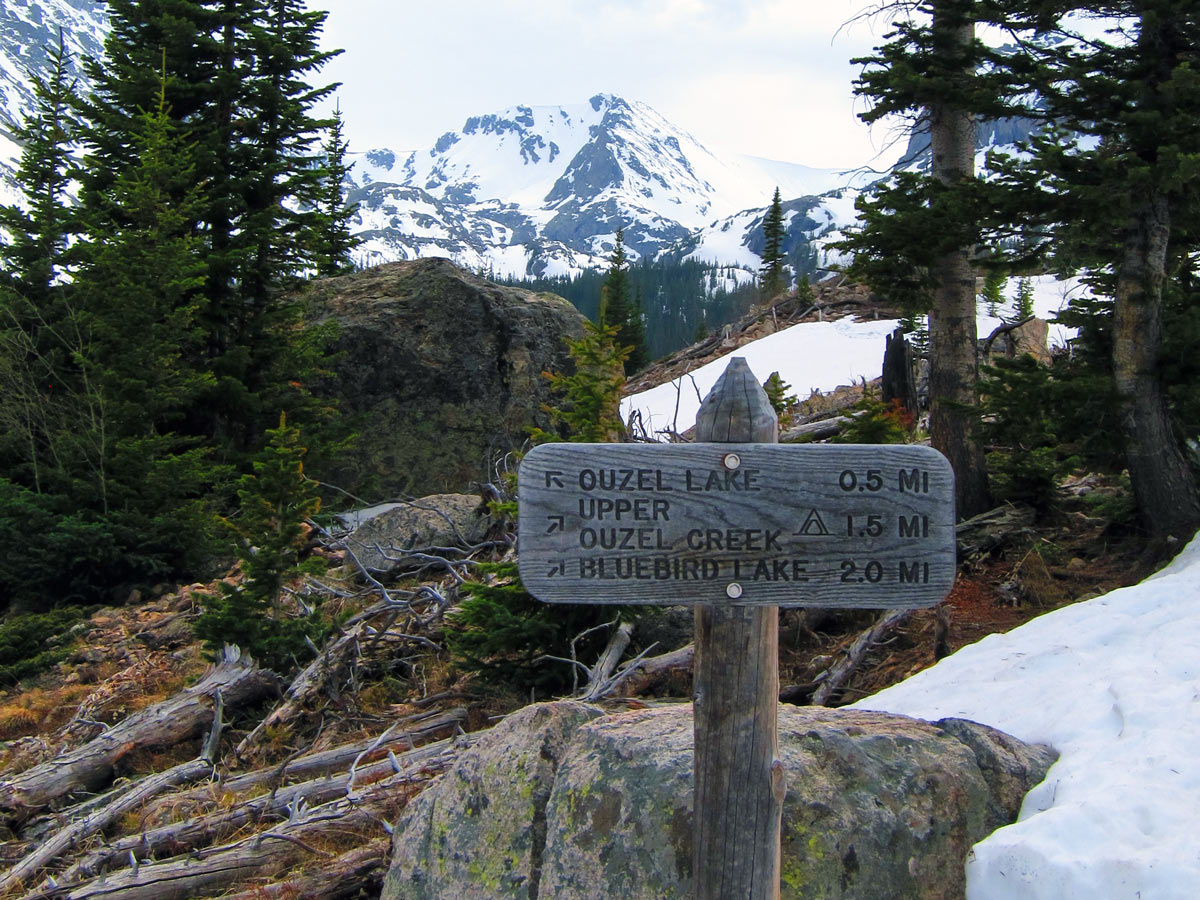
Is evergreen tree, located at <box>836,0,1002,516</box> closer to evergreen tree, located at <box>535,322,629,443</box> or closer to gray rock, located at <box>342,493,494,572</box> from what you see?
evergreen tree, located at <box>535,322,629,443</box>

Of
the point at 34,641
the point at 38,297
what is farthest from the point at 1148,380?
the point at 38,297

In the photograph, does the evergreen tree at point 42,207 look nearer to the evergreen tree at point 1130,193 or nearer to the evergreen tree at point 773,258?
the evergreen tree at point 1130,193

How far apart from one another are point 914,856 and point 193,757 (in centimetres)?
518

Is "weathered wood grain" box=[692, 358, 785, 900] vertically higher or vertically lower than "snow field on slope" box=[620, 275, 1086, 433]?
lower

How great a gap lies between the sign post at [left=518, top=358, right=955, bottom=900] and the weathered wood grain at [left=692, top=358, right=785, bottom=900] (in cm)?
3

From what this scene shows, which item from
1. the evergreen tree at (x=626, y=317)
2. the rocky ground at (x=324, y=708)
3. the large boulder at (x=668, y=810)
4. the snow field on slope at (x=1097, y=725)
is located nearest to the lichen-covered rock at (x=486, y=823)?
the large boulder at (x=668, y=810)

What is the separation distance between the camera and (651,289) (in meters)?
151

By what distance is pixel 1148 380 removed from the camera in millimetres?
6246

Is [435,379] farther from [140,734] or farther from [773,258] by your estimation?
[773,258]

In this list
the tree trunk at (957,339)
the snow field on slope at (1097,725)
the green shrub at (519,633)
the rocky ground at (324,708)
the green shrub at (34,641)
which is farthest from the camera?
the green shrub at (34,641)

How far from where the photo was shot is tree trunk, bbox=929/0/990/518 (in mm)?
8000

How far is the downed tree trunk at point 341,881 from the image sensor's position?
13.1 ft

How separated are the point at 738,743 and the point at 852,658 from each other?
3.65 m

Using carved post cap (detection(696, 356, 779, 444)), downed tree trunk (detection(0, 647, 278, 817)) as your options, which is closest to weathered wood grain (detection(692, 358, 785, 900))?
carved post cap (detection(696, 356, 779, 444))
